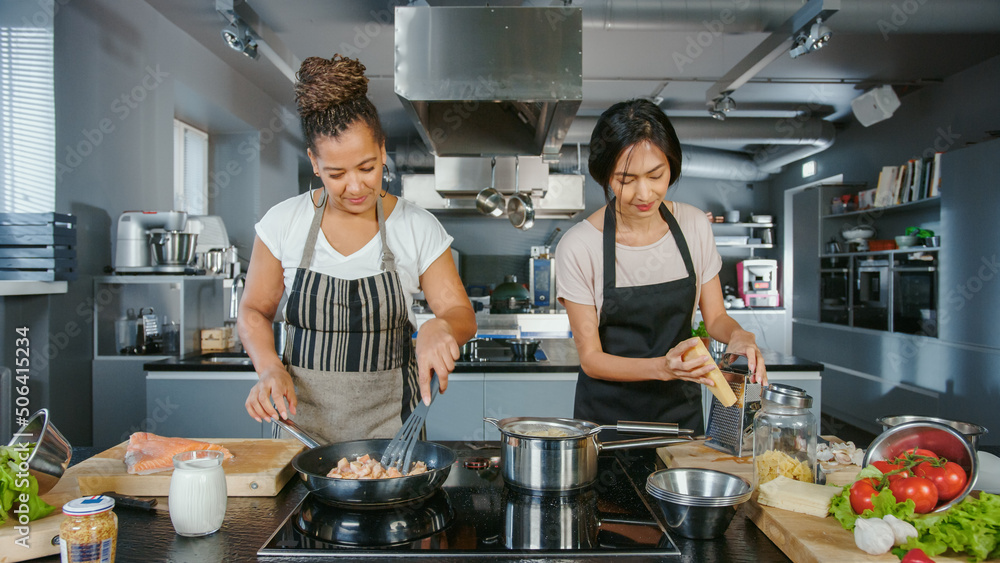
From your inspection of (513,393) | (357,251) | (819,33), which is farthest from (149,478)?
(819,33)

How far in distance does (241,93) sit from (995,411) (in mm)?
6567

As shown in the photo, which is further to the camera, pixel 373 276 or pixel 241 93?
pixel 241 93

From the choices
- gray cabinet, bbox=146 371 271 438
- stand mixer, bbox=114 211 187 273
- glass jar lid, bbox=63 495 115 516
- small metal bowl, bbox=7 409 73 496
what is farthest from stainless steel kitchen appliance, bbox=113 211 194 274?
glass jar lid, bbox=63 495 115 516

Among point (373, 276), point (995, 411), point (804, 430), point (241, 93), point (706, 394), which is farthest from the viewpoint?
point (241, 93)

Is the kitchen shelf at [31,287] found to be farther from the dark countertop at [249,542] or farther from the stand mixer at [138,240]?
the dark countertop at [249,542]

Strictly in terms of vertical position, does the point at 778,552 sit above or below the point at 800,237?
below

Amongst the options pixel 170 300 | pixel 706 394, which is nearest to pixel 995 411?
pixel 706 394

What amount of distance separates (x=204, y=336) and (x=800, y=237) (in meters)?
6.65

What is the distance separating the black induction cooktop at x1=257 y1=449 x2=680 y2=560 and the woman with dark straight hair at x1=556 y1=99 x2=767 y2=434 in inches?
26.3

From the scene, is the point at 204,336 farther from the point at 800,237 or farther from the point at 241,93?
the point at 800,237

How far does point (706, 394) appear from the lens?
3.52m

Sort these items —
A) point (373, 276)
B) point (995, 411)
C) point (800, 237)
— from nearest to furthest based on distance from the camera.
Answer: point (373, 276) → point (995, 411) → point (800, 237)

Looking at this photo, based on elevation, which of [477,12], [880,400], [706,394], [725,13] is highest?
[725,13]

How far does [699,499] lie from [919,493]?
1.20 feet
